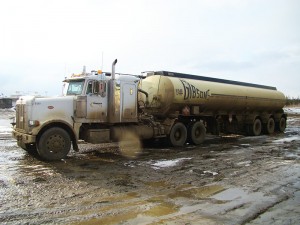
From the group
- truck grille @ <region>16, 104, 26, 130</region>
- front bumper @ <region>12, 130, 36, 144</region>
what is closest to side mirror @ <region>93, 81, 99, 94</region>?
truck grille @ <region>16, 104, 26, 130</region>

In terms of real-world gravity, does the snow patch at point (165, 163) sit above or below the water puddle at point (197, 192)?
above

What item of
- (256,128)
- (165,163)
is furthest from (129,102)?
(256,128)

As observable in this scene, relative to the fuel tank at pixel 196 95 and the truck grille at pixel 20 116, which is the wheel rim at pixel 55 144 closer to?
the truck grille at pixel 20 116

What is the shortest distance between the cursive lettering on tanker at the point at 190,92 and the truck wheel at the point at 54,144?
5900 millimetres

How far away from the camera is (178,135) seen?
15.4 meters

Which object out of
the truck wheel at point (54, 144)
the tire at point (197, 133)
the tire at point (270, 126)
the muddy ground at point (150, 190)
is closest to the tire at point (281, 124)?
the tire at point (270, 126)

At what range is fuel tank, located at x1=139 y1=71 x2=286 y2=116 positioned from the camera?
1439 cm

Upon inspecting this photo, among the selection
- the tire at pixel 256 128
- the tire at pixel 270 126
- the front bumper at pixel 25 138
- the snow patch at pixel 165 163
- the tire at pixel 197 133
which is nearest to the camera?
the snow patch at pixel 165 163

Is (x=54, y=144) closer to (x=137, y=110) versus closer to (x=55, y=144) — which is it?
(x=55, y=144)

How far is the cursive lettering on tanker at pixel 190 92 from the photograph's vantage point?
14839 mm

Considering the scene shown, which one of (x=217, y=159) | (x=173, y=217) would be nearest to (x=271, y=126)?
(x=217, y=159)

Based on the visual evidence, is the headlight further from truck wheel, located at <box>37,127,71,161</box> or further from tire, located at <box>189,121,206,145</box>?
tire, located at <box>189,121,206,145</box>

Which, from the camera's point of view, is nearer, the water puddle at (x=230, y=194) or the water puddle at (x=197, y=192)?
the water puddle at (x=230, y=194)

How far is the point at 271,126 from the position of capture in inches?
893
